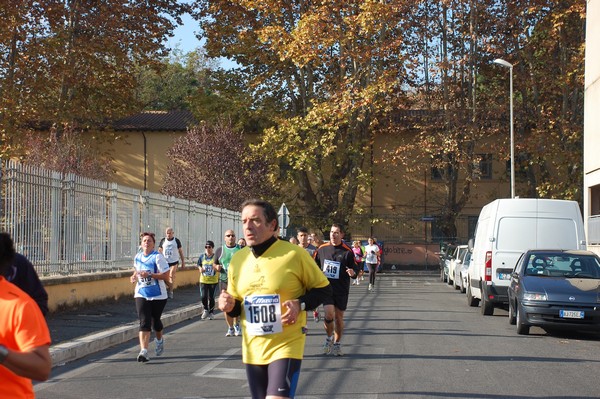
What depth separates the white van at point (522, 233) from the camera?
790 inches

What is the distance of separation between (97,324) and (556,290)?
7784mm

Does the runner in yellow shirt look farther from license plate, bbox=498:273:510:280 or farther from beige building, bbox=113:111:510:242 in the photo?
beige building, bbox=113:111:510:242

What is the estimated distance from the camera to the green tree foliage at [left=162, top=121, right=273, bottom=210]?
46406mm

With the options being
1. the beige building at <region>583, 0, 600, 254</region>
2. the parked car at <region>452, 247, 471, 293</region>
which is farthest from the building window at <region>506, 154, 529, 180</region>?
the beige building at <region>583, 0, 600, 254</region>

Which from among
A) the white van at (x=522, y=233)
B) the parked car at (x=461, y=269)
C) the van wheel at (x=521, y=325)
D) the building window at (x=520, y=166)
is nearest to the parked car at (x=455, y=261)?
the parked car at (x=461, y=269)

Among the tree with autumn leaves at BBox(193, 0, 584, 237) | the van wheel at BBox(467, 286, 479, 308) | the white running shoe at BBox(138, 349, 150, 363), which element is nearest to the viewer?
the white running shoe at BBox(138, 349, 150, 363)

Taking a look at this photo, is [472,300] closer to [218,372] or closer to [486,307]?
[486,307]

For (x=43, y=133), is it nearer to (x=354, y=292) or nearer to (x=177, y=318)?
(x=354, y=292)

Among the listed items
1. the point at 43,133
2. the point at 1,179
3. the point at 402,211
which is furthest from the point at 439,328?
the point at 43,133

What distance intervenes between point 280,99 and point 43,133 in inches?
607

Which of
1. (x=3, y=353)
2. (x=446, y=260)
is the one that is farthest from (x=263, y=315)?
(x=446, y=260)

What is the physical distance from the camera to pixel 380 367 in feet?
38.8

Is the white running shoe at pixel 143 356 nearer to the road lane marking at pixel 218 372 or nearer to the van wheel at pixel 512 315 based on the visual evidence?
the road lane marking at pixel 218 372

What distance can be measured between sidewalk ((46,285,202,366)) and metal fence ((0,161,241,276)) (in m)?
0.89
